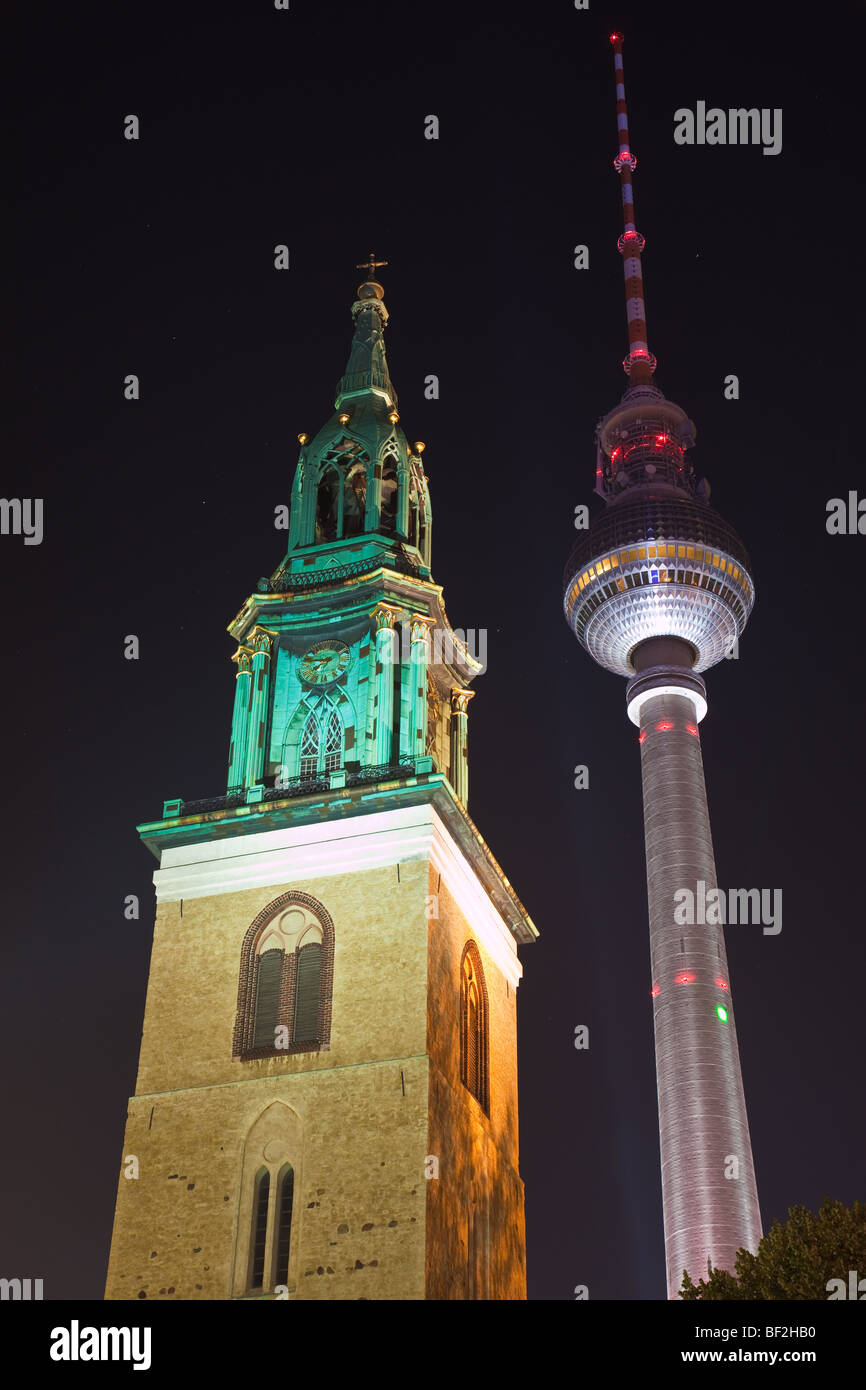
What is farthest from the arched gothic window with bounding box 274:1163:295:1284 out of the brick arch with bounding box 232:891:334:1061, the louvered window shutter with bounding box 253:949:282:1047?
→ the louvered window shutter with bounding box 253:949:282:1047

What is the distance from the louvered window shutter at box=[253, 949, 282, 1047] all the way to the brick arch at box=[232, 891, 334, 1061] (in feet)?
0.43

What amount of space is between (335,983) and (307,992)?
1129 mm

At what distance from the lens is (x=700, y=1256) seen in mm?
77625

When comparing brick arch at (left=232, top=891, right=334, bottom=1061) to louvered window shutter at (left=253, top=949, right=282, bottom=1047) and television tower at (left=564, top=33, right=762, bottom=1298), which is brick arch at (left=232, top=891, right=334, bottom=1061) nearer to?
louvered window shutter at (left=253, top=949, right=282, bottom=1047)

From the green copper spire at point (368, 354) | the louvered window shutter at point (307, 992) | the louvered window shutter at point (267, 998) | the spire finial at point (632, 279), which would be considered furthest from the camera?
the spire finial at point (632, 279)

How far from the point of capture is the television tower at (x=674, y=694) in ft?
263

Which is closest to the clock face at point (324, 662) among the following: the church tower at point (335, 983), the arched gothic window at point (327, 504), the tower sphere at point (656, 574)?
the church tower at point (335, 983)

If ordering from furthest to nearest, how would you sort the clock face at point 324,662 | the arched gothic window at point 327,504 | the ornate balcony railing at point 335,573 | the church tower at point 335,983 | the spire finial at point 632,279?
the spire finial at point 632,279
the arched gothic window at point 327,504
the ornate balcony railing at point 335,573
the clock face at point 324,662
the church tower at point 335,983

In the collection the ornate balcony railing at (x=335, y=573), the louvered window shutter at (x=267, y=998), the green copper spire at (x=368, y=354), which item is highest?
the green copper spire at (x=368, y=354)

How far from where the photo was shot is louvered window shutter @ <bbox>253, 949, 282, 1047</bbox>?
48219 mm

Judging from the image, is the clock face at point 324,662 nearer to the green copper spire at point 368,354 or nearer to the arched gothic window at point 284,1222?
the green copper spire at point 368,354

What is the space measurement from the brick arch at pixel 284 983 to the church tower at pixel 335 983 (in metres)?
0.07
